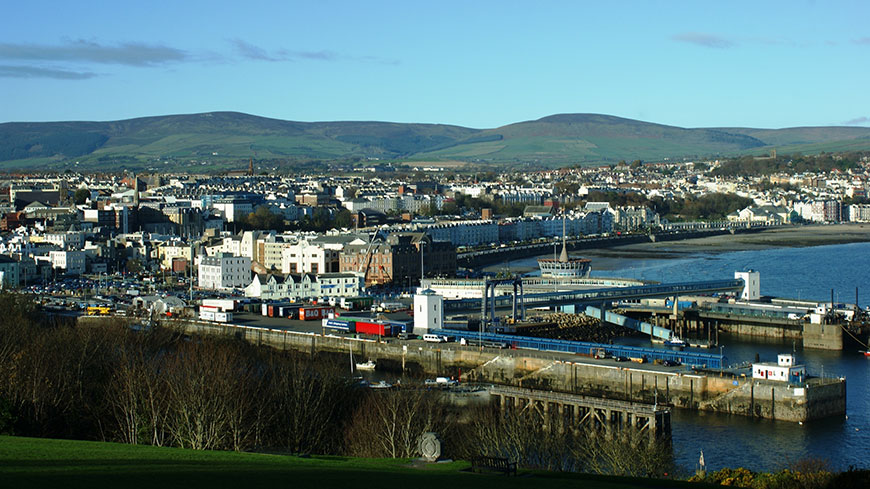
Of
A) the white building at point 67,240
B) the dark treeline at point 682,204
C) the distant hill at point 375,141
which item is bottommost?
the white building at point 67,240

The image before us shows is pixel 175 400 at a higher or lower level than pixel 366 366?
higher

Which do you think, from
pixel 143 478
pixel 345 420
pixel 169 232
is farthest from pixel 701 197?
pixel 143 478

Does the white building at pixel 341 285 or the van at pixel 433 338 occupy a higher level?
the white building at pixel 341 285

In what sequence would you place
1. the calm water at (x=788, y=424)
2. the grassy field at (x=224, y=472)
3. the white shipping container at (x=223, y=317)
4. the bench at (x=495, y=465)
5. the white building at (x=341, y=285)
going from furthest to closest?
the white building at (x=341, y=285)
the white shipping container at (x=223, y=317)
the calm water at (x=788, y=424)
the bench at (x=495, y=465)
the grassy field at (x=224, y=472)

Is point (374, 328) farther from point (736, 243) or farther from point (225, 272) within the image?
point (736, 243)

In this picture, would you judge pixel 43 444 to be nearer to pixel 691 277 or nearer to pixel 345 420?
pixel 345 420

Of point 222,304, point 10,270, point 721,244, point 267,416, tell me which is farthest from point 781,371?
point 721,244

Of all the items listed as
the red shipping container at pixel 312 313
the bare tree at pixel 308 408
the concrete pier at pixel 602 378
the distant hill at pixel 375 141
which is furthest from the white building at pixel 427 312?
the distant hill at pixel 375 141

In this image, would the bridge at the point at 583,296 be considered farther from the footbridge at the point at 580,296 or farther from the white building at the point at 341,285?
the white building at the point at 341,285
